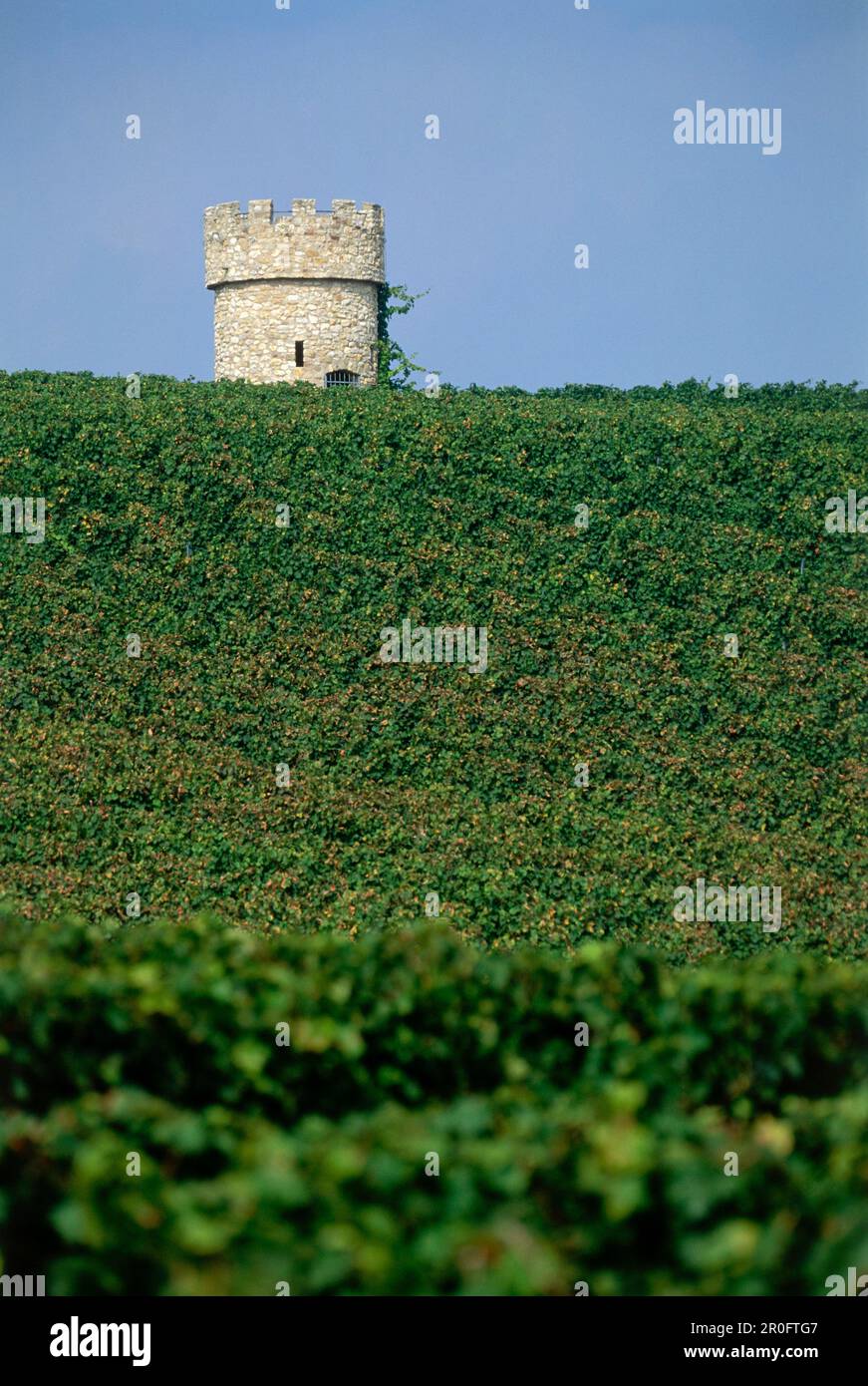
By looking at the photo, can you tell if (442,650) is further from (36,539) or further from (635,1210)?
(635,1210)

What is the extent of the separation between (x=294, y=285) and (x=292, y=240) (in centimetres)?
91

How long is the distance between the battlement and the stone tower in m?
0.02

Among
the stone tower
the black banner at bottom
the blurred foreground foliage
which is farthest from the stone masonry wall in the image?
the black banner at bottom

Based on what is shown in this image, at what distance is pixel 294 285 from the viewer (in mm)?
32094

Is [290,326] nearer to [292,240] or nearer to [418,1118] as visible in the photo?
[292,240]

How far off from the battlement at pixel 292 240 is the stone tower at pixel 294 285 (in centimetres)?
2

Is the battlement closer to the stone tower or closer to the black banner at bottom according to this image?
the stone tower

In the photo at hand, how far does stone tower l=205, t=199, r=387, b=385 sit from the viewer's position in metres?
31.9

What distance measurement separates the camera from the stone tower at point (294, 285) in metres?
31.9
